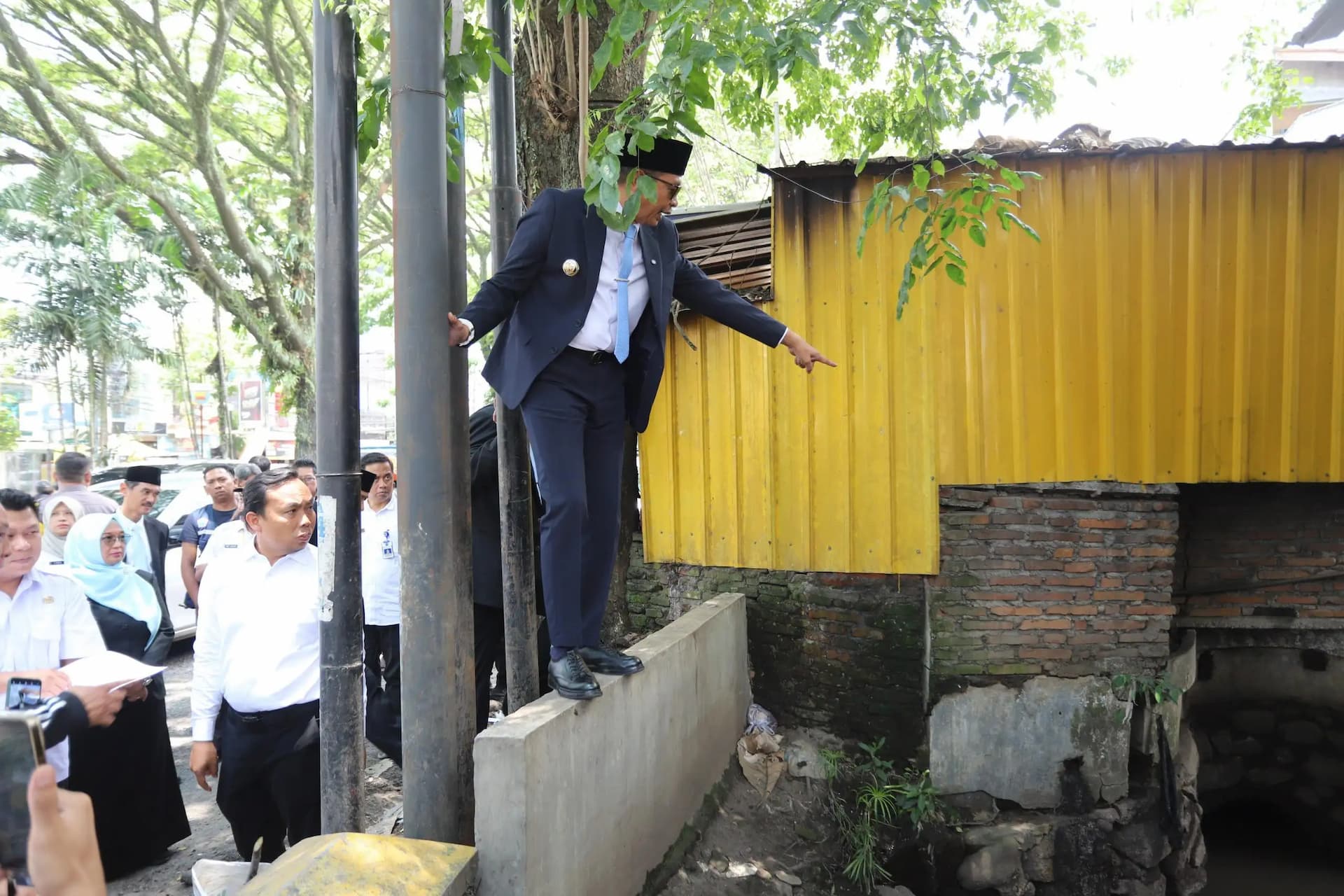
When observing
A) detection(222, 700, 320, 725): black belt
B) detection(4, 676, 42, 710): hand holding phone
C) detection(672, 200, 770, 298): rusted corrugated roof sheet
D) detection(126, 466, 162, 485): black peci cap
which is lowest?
detection(222, 700, 320, 725): black belt

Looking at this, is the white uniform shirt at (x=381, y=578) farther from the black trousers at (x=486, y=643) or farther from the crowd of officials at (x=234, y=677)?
the black trousers at (x=486, y=643)

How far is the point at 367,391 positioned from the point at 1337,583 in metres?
30.2

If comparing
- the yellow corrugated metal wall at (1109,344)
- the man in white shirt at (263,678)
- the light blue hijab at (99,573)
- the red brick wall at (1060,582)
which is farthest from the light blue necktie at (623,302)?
the light blue hijab at (99,573)

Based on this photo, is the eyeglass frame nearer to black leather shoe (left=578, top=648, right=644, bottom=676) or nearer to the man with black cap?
black leather shoe (left=578, top=648, right=644, bottom=676)

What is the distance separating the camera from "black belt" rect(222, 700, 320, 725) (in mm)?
3217

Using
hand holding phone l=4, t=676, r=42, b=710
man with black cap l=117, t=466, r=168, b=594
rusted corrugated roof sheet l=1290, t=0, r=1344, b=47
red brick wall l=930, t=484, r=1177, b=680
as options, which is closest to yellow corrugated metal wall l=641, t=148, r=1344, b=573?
red brick wall l=930, t=484, r=1177, b=680

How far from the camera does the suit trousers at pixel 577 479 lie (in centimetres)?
281

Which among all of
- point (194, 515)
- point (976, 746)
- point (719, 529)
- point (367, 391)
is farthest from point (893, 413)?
point (367, 391)

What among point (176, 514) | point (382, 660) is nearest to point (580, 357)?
point (382, 660)

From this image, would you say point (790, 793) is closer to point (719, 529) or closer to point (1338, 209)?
point (719, 529)

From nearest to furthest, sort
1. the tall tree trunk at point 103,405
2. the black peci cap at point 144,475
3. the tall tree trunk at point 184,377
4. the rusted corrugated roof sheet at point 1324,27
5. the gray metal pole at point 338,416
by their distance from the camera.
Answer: the gray metal pole at point 338,416 < the black peci cap at point 144,475 < the tall tree trunk at point 103,405 < the tall tree trunk at point 184,377 < the rusted corrugated roof sheet at point 1324,27

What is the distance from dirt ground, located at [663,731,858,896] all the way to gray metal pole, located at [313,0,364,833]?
1607 millimetres

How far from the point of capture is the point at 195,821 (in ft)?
16.4

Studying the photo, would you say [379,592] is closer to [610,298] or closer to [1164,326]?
[610,298]
